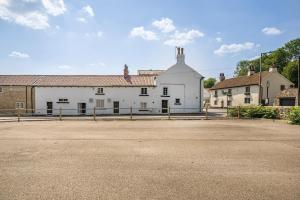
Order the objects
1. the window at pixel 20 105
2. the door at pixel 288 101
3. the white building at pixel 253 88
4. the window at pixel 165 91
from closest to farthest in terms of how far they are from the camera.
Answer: the window at pixel 20 105 < the window at pixel 165 91 < the door at pixel 288 101 < the white building at pixel 253 88

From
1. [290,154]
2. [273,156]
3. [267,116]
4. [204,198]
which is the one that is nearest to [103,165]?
[204,198]

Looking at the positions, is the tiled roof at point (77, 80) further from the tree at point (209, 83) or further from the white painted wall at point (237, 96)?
the tree at point (209, 83)

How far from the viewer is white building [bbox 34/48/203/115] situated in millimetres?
42344

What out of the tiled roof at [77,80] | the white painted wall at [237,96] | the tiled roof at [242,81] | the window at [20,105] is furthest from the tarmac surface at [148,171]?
the tiled roof at [242,81]

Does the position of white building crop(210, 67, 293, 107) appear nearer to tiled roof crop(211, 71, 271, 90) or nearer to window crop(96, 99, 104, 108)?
tiled roof crop(211, 71, 271, 90)

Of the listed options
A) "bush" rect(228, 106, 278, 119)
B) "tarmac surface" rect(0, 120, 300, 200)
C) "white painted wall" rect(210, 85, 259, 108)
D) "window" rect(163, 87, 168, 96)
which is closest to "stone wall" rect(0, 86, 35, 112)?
"window" rect(163, 87, 168, 96)

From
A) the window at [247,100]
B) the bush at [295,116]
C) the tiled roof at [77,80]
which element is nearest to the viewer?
the bush at [295,116]

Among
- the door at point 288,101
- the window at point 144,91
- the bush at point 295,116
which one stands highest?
the window at point 144,91

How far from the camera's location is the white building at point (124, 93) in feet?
139

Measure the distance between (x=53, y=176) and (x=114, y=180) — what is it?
5.36 ft

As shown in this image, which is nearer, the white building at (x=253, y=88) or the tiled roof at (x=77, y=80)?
the tiled roof at (x=77, y=80)

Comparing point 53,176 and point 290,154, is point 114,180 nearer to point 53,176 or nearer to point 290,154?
point 53,176

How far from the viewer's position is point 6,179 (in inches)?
268

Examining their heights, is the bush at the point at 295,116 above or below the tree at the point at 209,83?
below
